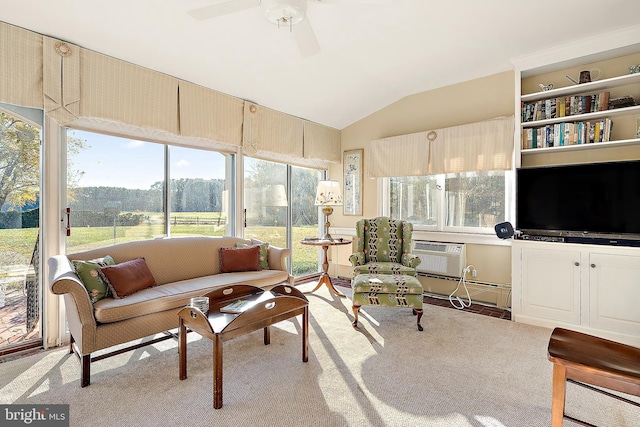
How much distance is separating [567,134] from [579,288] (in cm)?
152

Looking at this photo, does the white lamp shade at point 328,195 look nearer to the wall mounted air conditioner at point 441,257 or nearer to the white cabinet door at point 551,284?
the wall mounted air conditioner at point 441,257

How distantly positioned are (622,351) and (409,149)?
3456mm

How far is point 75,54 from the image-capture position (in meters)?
2.83

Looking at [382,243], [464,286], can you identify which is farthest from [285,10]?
[464,286]

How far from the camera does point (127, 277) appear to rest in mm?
2744

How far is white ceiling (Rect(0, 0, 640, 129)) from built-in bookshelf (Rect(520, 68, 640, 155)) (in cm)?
49

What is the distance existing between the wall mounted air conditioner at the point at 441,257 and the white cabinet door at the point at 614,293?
4.41 ft

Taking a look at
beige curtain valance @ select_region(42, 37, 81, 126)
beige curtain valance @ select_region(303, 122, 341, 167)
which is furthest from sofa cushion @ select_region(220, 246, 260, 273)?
beige curtain valance @ select_region(303, 122, 341, 167)

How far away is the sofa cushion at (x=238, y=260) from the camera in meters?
3.63

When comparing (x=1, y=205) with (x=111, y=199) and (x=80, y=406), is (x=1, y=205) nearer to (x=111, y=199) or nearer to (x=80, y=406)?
(x=111, y=199)

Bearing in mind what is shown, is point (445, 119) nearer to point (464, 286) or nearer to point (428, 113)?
point (428, 113)

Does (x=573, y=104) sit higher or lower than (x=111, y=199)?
higher

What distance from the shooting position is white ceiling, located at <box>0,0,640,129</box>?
264cm

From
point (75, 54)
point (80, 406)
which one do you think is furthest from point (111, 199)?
point (80, 406)
